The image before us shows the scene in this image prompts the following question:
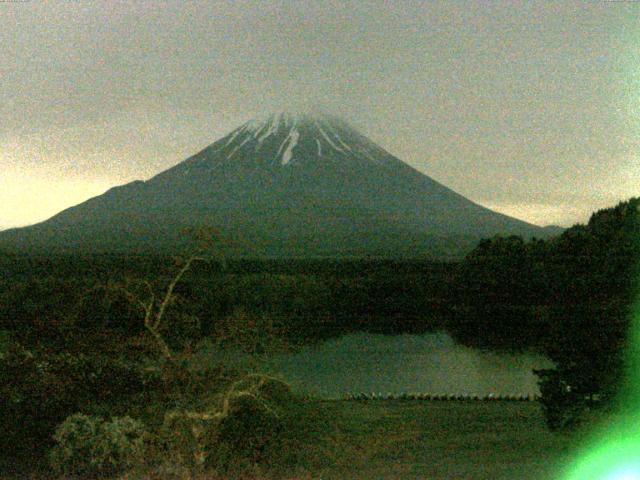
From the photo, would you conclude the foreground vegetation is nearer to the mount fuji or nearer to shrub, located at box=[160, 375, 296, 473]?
shrub, located at box=[160, 375, 296, 473]

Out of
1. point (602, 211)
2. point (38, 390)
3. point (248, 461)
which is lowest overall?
point (248, 461)

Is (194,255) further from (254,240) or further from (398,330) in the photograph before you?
(254,240)

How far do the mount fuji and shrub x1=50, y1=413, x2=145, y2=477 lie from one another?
45.1 metres

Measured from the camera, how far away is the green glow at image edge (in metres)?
7.62

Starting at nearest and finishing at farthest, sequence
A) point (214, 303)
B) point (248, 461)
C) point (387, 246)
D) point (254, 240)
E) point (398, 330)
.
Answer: point (248, 461) < point (214, 303) < point (398, 330) < point (254, 240) < point (387, 246)

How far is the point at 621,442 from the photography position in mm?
7781

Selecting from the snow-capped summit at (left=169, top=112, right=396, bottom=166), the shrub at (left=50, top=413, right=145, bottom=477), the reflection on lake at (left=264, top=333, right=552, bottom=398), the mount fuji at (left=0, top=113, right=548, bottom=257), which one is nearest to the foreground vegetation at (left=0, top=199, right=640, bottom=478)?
the shrub at (left=50, top=413, right=145, bottom=477)

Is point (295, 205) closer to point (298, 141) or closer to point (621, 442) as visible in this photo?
point (298, 141)

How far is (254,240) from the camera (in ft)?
180

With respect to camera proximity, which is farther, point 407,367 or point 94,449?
point 407,367

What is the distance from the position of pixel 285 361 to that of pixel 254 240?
1325 inches

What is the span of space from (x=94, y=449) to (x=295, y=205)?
59.4m

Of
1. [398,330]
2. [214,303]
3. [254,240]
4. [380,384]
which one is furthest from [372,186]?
[380,384]

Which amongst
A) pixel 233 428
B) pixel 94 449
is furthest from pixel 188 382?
pixel 94 449
